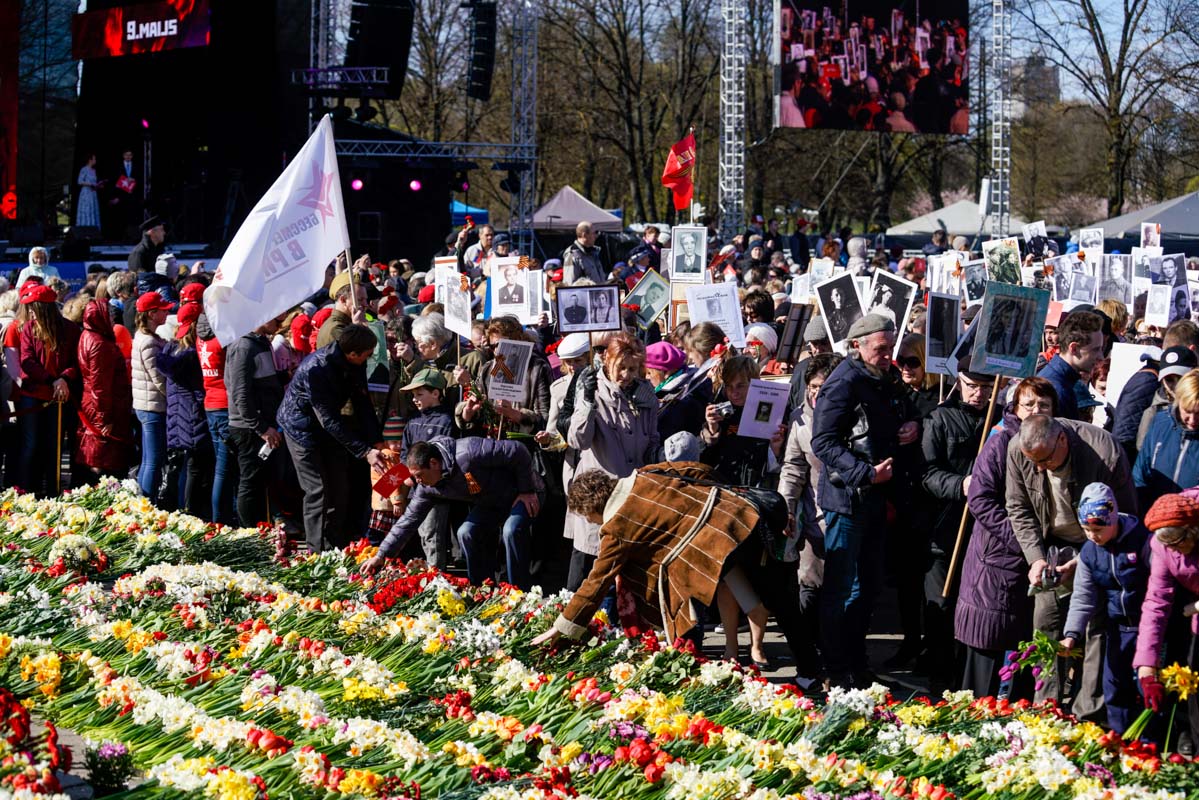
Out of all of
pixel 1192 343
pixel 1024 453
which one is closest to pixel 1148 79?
pixel 1192 343

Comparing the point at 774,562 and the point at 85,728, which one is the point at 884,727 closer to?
the point at 774,562

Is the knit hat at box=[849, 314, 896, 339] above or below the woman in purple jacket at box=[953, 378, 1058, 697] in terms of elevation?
above

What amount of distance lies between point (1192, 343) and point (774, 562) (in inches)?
143

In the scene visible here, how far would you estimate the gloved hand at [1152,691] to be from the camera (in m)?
5.58

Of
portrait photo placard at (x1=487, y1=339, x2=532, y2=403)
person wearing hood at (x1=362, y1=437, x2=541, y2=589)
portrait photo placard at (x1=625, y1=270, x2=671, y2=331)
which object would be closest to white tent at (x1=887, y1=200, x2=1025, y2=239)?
portrait photo placard at (x1=625, y1=270, x2=671, y2=331)

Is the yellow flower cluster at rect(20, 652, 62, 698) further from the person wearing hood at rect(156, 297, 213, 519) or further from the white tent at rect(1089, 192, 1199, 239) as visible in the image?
the white tent at rect(1089, 192, 1199, 239)

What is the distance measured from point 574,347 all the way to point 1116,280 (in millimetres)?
7371

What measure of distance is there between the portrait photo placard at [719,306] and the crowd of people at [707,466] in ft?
1.10

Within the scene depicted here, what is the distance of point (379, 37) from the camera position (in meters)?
26.4

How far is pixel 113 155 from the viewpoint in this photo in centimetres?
2566

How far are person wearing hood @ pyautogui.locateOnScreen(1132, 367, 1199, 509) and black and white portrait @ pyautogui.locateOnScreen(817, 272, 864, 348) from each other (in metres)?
3.15

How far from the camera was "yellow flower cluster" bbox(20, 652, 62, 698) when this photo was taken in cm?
A: 550

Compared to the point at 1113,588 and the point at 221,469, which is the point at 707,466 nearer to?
the point at 1113,588

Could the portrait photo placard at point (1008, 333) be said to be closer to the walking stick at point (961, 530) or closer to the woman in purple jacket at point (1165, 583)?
the walking stick at point (961, 530)
